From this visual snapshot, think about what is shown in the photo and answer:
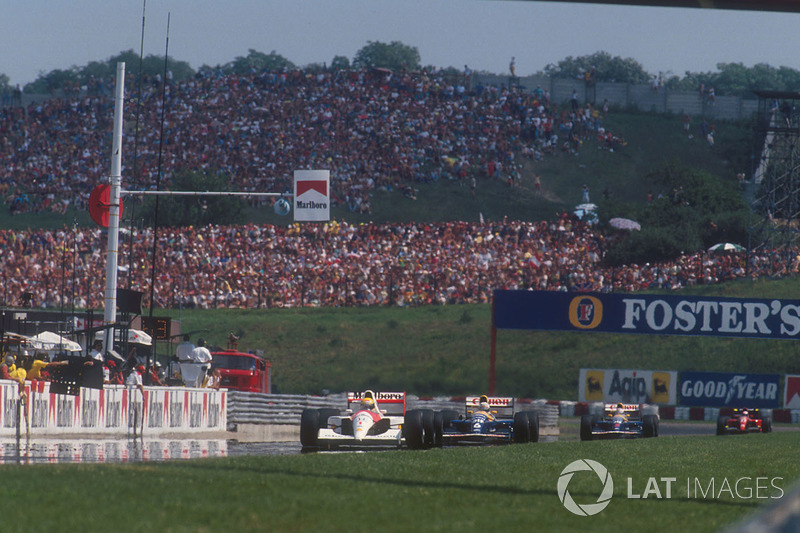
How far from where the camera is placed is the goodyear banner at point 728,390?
128 feet

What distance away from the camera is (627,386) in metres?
39.3

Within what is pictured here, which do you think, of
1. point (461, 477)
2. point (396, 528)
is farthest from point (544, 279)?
point (396, 528)

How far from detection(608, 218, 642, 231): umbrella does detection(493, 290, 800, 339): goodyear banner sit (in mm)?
24546

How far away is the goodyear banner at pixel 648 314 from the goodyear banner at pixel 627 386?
1.81 meters

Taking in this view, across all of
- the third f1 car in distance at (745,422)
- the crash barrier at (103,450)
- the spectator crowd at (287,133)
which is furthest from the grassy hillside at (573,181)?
the crash barrier at (103,450)

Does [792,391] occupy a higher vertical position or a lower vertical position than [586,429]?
lower

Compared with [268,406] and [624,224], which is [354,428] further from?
[624,224]

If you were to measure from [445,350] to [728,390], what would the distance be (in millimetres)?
13771

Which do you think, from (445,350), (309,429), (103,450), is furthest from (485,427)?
(445,350)

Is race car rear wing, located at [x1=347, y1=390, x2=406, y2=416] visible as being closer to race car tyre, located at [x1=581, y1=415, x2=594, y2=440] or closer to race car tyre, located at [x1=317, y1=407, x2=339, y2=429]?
race car tyre, located at [x1=317, y1=407, x2=339, y2=429]

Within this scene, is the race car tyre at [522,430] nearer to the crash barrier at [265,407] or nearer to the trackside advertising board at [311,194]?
the trackside advertising board at [311,194]

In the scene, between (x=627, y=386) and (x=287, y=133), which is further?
(x=287, y=133)

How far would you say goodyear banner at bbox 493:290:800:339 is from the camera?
3728 centimetres

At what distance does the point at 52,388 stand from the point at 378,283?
34.1m
